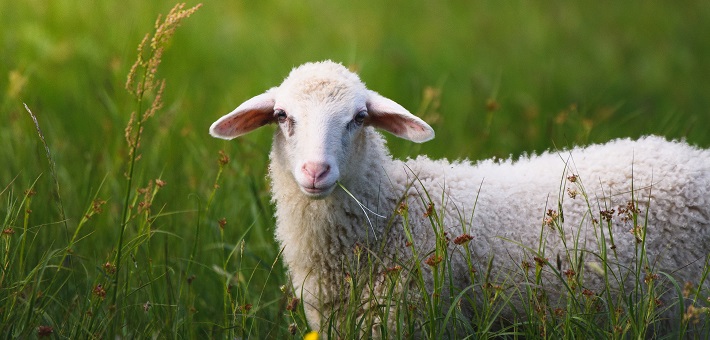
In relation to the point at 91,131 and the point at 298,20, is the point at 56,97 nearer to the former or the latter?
the point at 91,131

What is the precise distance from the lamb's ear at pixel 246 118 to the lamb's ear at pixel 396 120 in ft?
1.35

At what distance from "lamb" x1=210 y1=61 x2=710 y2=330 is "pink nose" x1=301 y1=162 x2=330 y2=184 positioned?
0.62ft

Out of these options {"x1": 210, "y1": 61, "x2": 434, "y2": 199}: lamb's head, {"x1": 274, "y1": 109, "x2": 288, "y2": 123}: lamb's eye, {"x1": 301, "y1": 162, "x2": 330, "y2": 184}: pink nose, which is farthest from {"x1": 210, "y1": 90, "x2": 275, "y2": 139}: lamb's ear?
{"x1": 301, "y1": 162, "x2": 330, "y2": 184}: pink nose

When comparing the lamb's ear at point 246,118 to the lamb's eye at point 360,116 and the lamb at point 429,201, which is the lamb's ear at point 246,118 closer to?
the lamb at point 429,201

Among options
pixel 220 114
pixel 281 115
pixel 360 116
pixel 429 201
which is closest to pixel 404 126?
pixel 360 116

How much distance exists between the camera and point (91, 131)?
6.35 metres

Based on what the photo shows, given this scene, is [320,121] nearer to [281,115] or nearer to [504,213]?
[281,115]

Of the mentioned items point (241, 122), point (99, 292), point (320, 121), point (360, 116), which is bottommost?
point (99, 292)

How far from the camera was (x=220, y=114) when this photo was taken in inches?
266

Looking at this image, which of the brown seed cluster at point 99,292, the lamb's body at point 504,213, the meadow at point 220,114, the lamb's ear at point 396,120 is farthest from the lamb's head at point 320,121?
the brown seed cluster at point 99,292

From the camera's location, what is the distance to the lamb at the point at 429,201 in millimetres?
3639

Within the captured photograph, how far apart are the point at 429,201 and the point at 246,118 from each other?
34.2 inches

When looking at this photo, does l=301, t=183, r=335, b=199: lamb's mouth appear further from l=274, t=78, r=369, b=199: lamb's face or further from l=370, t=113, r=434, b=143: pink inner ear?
l=370, t=113, r=434, b=143: pink inner ear

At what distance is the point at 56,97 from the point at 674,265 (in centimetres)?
501
